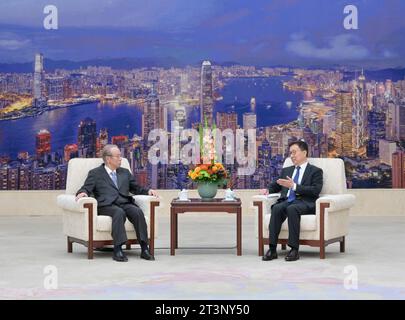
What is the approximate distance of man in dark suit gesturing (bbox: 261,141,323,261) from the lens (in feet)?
29.6

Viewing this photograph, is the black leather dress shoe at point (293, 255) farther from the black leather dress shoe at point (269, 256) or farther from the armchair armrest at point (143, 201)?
the armchair armrest at point (143, 201)

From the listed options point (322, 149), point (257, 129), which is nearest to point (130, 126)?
point (257, 129)

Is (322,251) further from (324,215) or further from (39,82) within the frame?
(39,82)

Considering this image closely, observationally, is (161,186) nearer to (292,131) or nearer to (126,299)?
(292,131)

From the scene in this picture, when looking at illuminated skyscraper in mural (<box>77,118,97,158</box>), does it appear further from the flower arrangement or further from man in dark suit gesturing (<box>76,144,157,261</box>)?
the flower arrangement

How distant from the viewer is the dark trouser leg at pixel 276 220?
357 inches

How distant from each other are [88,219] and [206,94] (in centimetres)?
554

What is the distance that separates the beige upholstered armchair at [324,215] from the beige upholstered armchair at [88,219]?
1.00m

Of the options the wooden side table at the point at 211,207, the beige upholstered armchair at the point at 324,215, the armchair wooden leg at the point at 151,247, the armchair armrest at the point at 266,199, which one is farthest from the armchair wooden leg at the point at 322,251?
the armchair wooden leg at the point at 151,247

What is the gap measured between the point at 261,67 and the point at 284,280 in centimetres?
703

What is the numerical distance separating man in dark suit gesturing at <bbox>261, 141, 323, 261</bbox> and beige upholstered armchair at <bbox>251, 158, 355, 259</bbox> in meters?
0.09

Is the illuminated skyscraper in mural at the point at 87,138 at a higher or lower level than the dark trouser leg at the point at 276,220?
higher

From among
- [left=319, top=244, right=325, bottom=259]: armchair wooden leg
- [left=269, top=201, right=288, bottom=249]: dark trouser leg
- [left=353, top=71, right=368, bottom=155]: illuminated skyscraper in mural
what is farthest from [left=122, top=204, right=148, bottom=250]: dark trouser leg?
[left=353, top=71, right=368, bottom=155]: illuminated skyscraper in mural

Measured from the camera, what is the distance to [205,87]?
1432 cm
